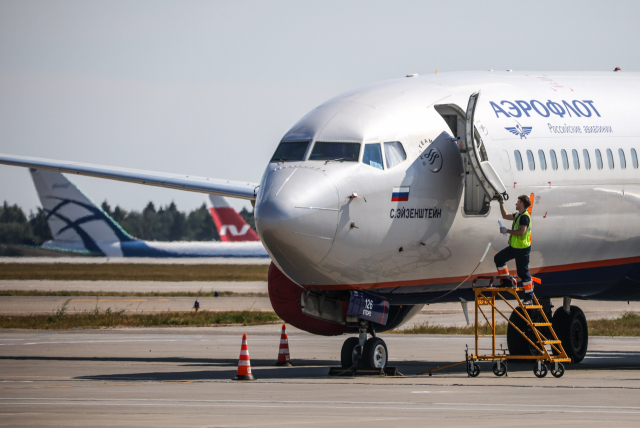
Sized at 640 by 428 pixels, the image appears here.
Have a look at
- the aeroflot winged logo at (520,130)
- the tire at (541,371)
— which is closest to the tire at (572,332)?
the tire at (541,371)

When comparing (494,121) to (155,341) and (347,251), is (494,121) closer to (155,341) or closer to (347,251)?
(347,251)

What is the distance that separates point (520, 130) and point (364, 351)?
5072 millimetres

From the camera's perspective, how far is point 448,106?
1812 cm

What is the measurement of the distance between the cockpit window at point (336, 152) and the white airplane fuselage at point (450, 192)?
0.11 meters

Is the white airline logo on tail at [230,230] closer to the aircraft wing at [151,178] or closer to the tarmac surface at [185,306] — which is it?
the tarmac surface at [185,306]

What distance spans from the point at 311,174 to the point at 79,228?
80.7m

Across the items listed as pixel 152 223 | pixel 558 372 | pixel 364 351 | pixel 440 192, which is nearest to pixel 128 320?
pixel 364 351

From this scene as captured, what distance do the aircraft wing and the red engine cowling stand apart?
5267mm

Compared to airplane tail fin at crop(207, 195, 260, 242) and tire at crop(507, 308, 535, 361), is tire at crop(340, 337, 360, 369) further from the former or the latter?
airplane tail fin at crop(207, 195, 260, 242)

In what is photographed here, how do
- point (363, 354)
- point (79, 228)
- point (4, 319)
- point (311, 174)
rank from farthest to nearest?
point (79, 228)
point (4, 319)
point (363, 354)
point (311, 174)

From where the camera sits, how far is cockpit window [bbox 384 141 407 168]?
55.4 ft

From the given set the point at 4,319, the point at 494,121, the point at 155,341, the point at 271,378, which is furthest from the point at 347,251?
the point at 4,319

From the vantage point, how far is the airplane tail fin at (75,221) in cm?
8788

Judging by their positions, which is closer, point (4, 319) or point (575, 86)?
point (575, 86)
